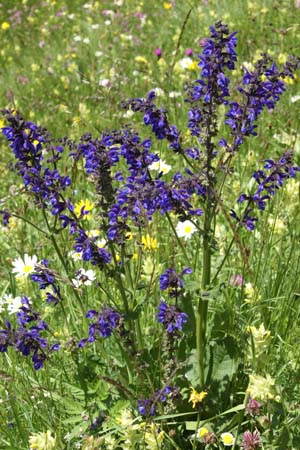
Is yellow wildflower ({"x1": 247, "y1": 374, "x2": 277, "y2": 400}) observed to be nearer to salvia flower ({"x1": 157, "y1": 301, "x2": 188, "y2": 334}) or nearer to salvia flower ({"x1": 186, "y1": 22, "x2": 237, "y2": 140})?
salvia flower ({"x1": 157, "y1": 301, "x2": 188, "y2": 334})

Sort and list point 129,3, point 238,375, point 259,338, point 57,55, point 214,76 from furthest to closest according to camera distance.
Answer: point 129,3 → point 57,55 → point 238,375 → point 214,76 → point 259,338

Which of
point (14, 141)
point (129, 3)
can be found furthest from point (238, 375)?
point (129, 3)

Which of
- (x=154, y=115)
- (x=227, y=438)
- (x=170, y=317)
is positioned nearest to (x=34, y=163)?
(x=154, y=115)

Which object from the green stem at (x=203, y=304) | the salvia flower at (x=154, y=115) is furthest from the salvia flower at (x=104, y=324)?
the salvia flower at (x=154, y=115)

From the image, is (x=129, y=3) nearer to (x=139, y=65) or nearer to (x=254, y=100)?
(x=139, y=65)

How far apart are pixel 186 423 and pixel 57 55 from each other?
6.50 meters

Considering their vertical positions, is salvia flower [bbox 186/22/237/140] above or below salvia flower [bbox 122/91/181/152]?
above

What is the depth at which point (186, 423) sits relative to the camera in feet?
7.18

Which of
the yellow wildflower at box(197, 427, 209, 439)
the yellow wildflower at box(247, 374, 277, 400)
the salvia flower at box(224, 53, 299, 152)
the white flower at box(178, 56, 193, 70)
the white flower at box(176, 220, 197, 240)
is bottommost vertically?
the yellow wildflower at box(197, 427, 209, 439)

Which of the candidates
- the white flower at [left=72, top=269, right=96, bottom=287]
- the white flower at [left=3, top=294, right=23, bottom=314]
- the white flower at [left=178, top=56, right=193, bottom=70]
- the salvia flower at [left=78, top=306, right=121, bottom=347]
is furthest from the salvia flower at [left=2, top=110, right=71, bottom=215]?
the white flower at [left=178, top=56, right=193, bottom=70]

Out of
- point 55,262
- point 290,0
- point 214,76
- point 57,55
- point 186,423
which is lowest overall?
point 186,423

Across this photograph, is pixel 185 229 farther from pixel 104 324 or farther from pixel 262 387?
pixel 262 387

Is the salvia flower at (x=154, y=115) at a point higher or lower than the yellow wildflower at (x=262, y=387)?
higher

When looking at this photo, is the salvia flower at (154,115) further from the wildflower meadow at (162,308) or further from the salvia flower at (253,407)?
the salvia flower at (253,407)
